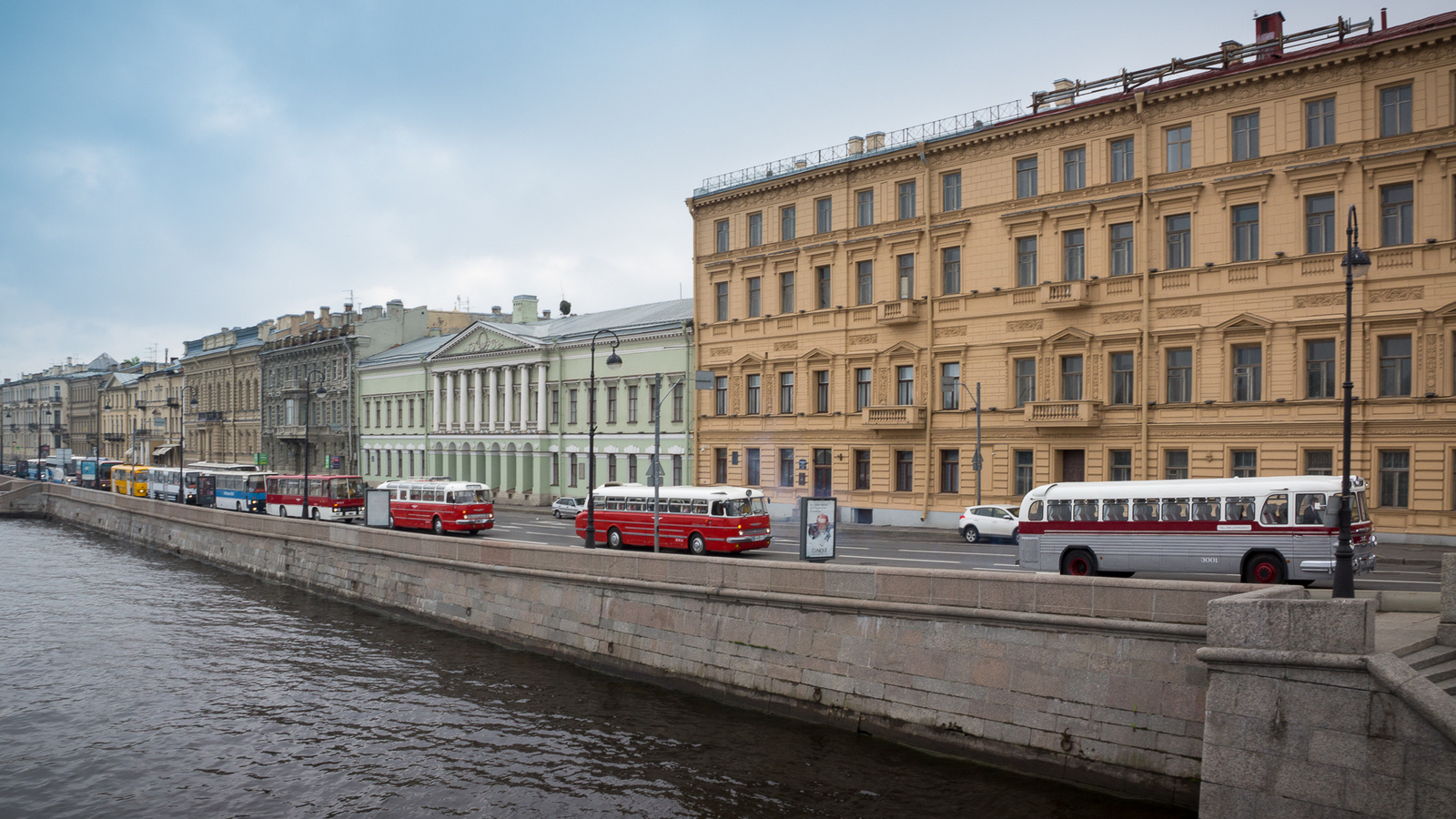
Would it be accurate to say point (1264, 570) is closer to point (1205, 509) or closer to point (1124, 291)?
point (1205, 509)

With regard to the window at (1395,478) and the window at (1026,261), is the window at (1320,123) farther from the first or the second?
the window at (1395,478)

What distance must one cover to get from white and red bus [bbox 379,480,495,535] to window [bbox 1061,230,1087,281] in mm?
25284

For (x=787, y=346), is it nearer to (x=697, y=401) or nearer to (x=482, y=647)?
(x=697, y=401)

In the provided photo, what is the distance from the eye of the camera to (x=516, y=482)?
64000 mm

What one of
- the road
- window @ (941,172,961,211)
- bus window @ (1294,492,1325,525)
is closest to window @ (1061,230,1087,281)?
window @ (941,172,961,211)

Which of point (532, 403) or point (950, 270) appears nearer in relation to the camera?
point (950, 270)

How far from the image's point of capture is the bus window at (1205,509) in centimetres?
A: 2125

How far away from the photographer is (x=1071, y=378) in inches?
1507

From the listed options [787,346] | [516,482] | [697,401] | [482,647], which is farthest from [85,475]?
[482,647]

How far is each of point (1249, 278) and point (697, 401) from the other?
26855 mm

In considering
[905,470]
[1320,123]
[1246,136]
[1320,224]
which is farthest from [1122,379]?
[1320,123]

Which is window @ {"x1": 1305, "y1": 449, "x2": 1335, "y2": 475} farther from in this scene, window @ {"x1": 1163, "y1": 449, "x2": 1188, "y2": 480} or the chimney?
the chimney

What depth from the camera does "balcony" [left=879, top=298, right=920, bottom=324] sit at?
42.1 metres

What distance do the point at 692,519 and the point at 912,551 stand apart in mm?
7381
